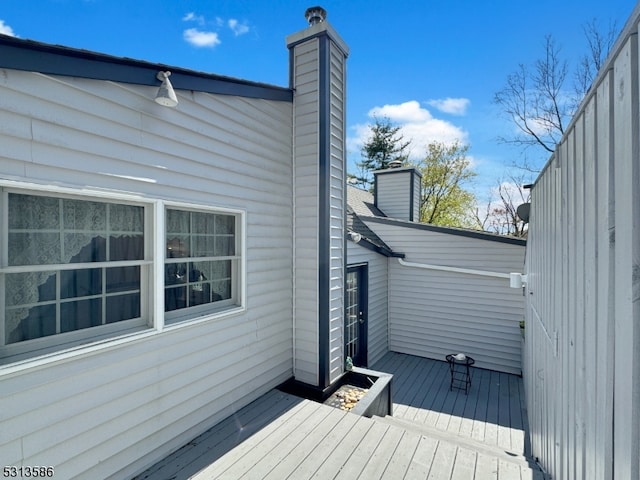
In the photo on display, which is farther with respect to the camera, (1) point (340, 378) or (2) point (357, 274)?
(2) point (357, 274)

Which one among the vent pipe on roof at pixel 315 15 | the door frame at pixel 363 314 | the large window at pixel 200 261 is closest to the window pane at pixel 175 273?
the large window at pixel 200 261

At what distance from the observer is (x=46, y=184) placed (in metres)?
2.02

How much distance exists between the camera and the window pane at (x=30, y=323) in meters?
1.99

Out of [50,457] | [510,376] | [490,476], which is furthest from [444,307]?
[50,457]

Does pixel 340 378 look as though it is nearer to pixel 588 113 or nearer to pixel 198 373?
pixel 198 373

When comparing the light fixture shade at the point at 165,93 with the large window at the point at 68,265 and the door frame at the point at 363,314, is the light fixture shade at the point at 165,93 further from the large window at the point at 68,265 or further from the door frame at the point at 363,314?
the door frame at the point at 363,314

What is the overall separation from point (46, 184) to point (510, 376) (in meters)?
8.23

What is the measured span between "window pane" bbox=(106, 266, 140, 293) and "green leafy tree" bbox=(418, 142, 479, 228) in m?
17.8

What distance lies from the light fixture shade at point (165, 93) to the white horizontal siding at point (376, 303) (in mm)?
4364

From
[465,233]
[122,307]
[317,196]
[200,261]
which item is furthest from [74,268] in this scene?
[465,233]

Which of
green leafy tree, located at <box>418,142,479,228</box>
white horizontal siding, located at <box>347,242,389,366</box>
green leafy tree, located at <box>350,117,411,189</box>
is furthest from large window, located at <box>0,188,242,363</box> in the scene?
green leafy tree, located at <box>350,117,411,189</box>

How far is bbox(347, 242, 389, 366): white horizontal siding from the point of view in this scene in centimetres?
690

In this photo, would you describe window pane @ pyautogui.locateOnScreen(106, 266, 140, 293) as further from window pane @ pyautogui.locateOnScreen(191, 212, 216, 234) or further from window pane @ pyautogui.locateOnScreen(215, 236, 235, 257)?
window pane @ pyautogui.locateOnScreen(215, 236, 235, 257)

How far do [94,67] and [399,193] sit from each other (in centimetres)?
1038
